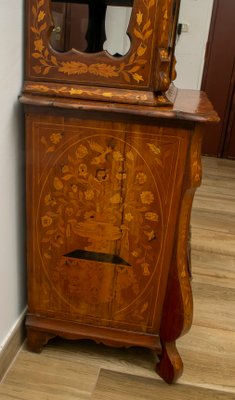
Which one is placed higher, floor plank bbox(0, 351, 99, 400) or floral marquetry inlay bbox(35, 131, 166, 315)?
floral marquetry inlay bbox(35, 131, 166, 315)

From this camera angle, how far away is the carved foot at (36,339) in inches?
49.4

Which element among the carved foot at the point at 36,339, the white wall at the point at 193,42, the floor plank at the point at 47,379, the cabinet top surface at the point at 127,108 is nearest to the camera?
the cabinet top surface at the point at 127,108

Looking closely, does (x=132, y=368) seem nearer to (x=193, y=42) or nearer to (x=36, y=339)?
(x=36, y=339)

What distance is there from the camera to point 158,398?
45.5 inches

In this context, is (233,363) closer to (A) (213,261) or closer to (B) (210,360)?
(B) (210,360)

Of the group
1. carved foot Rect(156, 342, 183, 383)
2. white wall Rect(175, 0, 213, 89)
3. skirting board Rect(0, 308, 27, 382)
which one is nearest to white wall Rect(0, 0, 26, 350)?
skirting board Rect(0, 308, 27, 382)

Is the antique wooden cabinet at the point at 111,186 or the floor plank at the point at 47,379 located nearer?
the antique wooden cabinet at the point at 111,186

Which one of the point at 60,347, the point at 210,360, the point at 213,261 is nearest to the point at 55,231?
the point at 60,347

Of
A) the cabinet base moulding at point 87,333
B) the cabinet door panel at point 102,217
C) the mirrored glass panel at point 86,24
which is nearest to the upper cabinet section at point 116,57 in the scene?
the cabinet door panel at point 102,217

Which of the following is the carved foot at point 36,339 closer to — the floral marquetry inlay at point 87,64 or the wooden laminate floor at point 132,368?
the wooden laminate floor at point 132,368

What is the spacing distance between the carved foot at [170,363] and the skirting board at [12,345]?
1.49 feet

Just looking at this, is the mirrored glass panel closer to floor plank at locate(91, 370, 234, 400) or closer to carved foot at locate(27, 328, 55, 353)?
carved foot at locate(27, 328, 55, 353)

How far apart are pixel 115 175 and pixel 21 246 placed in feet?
1.34

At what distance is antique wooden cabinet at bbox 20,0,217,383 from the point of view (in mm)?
991
